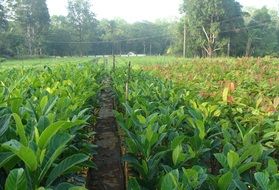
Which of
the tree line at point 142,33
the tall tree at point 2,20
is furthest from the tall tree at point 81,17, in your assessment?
the tall tree at point 2,20

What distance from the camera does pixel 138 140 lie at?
2.76 metres

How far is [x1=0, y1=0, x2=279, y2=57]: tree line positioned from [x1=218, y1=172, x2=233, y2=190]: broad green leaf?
18.5 m

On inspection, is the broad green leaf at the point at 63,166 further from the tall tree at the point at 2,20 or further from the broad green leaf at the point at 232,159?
the tall tree at the point at 2,20

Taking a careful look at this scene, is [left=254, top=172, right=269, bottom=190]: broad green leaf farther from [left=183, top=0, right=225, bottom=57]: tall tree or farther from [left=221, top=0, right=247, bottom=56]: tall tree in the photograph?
[left=221, top=0, right=247, bottom=56]: tall tree

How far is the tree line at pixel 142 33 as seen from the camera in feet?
155

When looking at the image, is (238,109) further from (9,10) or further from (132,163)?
(9,10)

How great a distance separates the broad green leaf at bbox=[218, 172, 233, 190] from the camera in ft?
6.57

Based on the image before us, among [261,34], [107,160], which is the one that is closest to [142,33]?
[261,34]

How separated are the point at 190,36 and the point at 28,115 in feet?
157

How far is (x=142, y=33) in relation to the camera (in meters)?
107

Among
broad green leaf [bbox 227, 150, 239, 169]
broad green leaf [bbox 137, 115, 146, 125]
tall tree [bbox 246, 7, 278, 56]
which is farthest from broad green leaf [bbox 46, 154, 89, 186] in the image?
tall tree [bbox 246, 7, 278, 56]

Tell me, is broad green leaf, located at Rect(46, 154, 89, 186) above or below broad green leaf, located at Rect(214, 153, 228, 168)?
above

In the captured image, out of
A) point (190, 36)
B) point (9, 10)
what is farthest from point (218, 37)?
point (9, 10)

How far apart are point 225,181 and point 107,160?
2915 millimetres
